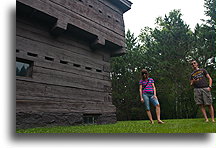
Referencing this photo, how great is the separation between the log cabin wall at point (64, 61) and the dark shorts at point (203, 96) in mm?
2514

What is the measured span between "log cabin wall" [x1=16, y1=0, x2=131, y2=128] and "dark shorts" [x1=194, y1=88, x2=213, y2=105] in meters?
2.51

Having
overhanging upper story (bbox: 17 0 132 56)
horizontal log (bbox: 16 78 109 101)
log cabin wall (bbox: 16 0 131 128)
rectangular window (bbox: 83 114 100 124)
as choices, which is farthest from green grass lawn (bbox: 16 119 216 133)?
overhanging upper story (bbox: 17 0 132 56)

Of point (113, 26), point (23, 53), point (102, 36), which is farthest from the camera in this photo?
point (113, 26)

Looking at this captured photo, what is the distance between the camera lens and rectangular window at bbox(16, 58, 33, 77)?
3.43 meters

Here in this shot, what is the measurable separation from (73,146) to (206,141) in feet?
5.83

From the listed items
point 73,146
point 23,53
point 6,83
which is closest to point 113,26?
point 23,53

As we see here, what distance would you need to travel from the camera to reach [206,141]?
1.95m

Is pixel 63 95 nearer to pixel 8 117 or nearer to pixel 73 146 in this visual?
pixel 8 117

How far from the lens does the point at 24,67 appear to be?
3.55m

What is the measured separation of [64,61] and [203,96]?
3326mm

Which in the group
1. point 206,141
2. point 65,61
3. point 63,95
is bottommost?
point 206,141

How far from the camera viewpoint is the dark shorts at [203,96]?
10.6ft

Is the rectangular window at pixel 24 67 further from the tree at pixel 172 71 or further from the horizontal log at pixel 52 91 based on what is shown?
the tree at pixel 172 71

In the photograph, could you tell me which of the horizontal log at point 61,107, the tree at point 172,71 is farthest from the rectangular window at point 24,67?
the tree at point 172,71
